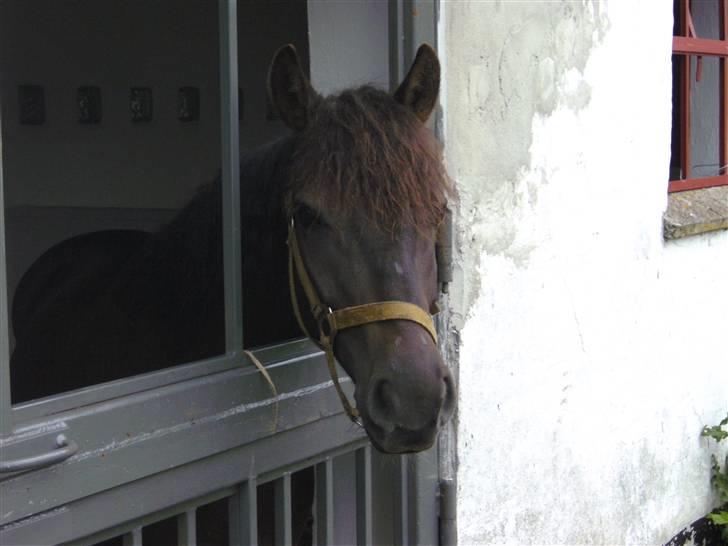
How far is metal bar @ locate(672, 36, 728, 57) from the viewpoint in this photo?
4883 mm

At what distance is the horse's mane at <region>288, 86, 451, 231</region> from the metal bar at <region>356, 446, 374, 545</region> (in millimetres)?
989

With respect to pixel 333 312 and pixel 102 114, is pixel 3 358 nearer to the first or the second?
pixel 333 312

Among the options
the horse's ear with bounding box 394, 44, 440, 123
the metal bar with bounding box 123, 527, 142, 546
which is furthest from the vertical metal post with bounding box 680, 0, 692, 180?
the metal bar with bounding box 123, 527, 142, 546

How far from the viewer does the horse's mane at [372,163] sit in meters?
2.08

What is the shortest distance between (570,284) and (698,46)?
2.03 m

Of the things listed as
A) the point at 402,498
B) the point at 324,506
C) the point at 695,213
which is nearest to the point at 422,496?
the point at 402,498

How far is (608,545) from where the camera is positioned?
399cm

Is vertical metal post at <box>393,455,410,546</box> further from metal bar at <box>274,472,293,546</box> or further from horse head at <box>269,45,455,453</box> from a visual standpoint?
horse head at <box>269,45,455,453</box>

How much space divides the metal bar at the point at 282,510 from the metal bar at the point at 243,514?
5.7 inches

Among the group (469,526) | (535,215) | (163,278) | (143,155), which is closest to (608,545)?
(469,526)

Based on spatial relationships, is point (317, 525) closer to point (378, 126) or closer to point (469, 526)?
point (469, 526)

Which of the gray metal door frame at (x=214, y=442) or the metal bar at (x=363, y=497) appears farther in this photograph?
the metal bar at (x=363, y=497)

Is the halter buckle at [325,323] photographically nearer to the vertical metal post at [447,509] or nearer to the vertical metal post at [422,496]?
the vertical metal post at [422,496]

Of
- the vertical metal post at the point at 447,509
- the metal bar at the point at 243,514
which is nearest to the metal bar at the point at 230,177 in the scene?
the metal bar at the point at 243,514
